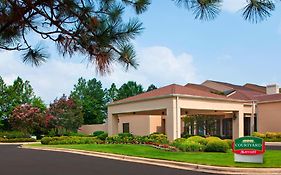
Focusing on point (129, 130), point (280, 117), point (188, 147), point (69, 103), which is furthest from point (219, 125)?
point (188, 147)

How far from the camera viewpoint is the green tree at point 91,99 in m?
65.1

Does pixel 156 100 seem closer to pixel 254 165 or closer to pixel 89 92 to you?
pixel 254 165

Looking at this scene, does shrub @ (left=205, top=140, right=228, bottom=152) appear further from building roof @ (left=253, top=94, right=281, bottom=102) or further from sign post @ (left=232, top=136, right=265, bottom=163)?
building roof @ (left=253, top=94, right=281, bottom=102)

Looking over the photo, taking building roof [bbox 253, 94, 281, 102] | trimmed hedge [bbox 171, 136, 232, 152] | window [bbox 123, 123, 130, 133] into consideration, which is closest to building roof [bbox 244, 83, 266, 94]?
building roof [bbox 253, 94, 281, 102]

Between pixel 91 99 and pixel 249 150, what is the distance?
53179 millimetres

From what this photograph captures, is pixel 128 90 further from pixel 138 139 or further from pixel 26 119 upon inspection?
pixel 138 139

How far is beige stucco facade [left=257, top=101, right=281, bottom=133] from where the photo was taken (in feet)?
124

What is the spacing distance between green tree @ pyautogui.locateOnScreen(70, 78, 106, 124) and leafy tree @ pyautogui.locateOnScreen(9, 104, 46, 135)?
14509 mm

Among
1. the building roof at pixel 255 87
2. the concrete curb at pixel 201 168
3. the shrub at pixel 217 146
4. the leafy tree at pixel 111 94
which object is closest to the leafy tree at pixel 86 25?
the concrete curb at pixel 201 168

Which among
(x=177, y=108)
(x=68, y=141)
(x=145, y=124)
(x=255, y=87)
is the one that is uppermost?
(x=255, y=87)

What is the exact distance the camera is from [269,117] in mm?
38500

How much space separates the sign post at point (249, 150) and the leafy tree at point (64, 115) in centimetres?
3636

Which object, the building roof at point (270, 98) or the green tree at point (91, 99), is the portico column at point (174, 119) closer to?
the building roof at point (270, 98)

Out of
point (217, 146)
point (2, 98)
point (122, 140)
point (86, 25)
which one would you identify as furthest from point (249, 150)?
point (2, 98)
